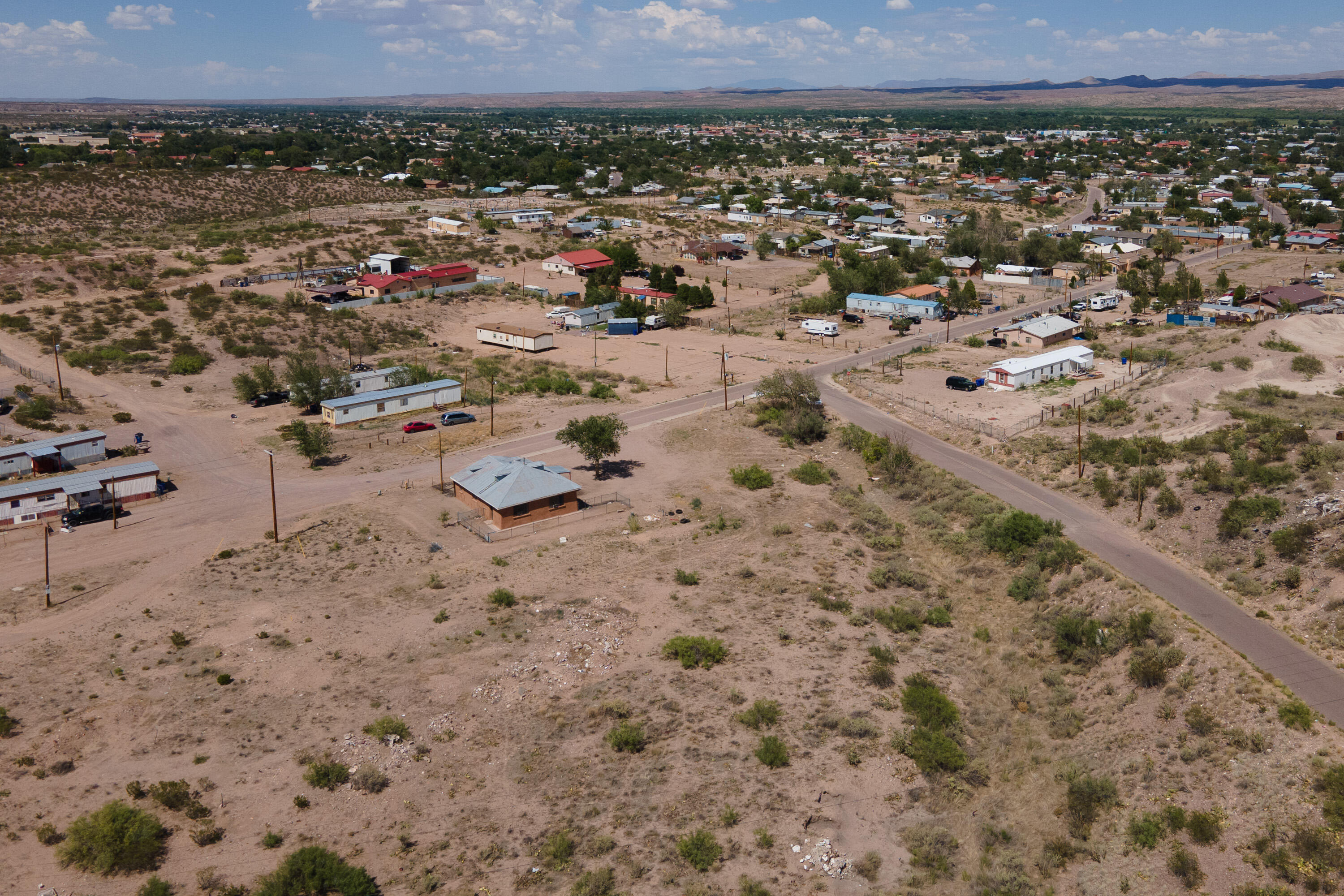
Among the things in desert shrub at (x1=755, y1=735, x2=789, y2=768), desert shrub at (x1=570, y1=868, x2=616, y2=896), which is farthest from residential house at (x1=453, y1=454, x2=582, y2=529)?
desert shrub at (x1=570, y1=868, x2=616, y2=896)

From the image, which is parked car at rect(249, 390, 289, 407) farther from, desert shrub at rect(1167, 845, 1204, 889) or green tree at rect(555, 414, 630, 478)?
desert shrub at rect(1167, 845, 1204, 889)

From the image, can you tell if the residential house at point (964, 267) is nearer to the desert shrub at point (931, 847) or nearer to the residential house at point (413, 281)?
the residential house at point (413, 281)

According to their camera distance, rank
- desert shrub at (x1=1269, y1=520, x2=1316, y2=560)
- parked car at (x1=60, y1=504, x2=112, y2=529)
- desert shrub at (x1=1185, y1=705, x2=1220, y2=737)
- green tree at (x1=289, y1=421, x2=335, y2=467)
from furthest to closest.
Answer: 1. green tree at (x1=289, y1=421, x2=335, y2=467)
2. parked car at (x1=60, y1=504, x2=112, y2=529)
3. desert shrub at (x1=1269, y1=520, x2=1316, y2=560)
4. desert shrub at (x1=1185, y1=705, x2=1220, y2=737)

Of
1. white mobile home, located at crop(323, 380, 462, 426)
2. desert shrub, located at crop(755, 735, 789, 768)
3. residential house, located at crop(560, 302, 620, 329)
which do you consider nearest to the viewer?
desert shrub, located at crop(755, 735, 789, 768)

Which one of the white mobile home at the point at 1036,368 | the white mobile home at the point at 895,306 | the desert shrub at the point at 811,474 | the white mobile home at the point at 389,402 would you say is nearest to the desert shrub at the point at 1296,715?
the desert shrub at the point at 811,474

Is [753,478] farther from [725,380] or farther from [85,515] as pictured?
[85,515]

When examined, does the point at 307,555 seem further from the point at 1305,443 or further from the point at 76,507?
the point at 1305,443

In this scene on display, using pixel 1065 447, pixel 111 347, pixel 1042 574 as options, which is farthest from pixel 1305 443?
pixel 111 347
